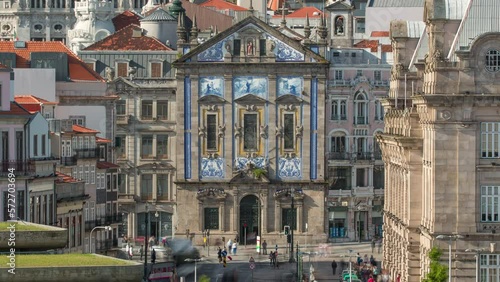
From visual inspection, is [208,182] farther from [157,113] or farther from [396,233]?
[396,233]

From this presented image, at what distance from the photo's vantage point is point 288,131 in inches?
6250

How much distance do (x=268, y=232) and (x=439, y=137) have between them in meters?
54.1

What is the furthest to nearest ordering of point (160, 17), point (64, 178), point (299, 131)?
point (160, 17) < point (299, 131) < point (64, 178)

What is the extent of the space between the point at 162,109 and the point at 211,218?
963 cm

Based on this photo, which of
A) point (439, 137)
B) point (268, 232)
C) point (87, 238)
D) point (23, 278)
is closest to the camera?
point (23, 278)

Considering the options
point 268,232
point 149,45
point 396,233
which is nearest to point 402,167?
point 396,233

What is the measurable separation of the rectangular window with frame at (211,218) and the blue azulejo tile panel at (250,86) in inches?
284

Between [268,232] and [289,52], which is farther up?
[289,52]

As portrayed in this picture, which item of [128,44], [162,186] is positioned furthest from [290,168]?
[128,44]

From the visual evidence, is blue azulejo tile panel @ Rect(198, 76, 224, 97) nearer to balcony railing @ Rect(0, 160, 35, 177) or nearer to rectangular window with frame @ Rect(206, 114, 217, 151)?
rectangular window with frame @ Rect(206, 114, 217, 151)

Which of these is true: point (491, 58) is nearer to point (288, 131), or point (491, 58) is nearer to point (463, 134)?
point (463, 134)

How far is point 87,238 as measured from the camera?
4500 inches

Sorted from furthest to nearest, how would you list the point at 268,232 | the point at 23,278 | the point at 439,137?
the point at 268,232 < the point at 439,137 < the point at 23,278

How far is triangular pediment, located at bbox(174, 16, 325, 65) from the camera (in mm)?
157125
